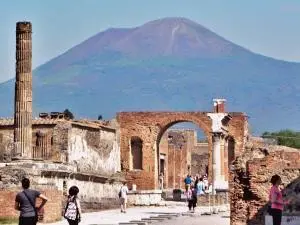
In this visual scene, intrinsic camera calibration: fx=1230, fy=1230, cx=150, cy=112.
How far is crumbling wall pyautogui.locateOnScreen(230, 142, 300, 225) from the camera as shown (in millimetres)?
27172

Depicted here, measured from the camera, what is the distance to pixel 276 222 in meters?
23.7

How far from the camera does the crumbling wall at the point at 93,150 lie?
172 ft

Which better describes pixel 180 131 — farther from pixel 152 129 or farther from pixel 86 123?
pixel 86 123

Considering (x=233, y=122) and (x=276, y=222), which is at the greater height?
(x=233, y=122)

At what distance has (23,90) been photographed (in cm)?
4772

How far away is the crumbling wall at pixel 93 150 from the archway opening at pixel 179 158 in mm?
18947

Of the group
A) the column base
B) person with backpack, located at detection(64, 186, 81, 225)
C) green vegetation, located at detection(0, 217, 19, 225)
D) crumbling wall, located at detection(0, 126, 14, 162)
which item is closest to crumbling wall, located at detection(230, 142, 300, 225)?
person with backpack, located at detection(64, 186, 81, 225)

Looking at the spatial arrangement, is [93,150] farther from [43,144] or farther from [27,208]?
[27,208]

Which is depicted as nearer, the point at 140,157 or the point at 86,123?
the point at 86,123

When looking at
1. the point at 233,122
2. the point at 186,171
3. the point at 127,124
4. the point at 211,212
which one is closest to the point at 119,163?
the point at 127,124

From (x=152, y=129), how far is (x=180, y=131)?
24974mm

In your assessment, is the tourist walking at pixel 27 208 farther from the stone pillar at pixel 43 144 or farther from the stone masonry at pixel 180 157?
the stone masonry at pixel 180 157

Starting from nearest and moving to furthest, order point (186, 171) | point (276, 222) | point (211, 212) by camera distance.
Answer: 1. point (276, 222)
2. point (211, 212)
3. point (186, 171)

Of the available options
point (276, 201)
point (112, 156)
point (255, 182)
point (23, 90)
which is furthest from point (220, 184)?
point (276, 201)
